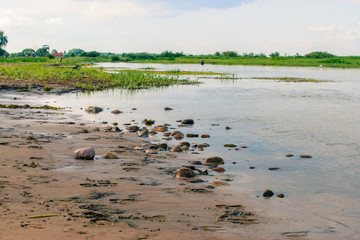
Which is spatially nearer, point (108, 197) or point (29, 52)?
point (108, 197)

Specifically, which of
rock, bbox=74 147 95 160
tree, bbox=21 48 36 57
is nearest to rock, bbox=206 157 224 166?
rock, bbox=74 147 95 160

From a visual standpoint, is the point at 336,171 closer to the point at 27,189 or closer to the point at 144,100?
the point at 27,189

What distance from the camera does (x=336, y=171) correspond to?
35.9 ft

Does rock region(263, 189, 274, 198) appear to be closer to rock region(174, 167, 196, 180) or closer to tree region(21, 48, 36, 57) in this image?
rock region(174, 167, 196, 180)

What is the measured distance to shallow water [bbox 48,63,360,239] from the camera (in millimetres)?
7957

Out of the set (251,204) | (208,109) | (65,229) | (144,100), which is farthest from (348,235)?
(144,100)

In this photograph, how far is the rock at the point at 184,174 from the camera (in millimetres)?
9047

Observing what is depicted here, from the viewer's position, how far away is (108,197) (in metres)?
7.11

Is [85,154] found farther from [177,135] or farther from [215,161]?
[177,135]

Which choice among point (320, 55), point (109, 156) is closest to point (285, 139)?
point (109, 156)

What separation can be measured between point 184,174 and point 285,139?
7234 millimetres

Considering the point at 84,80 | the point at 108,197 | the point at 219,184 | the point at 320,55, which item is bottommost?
the point at 219,184

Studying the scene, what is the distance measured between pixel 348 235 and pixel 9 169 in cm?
663

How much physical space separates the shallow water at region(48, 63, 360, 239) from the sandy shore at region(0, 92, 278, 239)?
109cm
